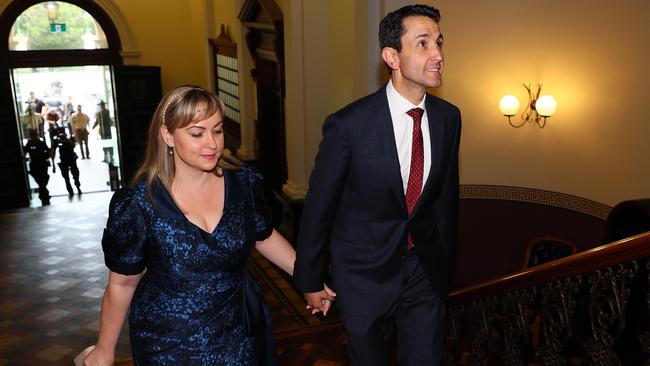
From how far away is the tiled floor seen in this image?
478 centimetres

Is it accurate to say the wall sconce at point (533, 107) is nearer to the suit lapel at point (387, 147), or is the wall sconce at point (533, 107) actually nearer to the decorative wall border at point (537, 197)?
the decorative wall border at point (537, 197)

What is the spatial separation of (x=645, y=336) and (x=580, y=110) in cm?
499

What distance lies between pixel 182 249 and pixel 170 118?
46cm

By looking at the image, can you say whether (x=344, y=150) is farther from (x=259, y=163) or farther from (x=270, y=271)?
(x=259, y=163)

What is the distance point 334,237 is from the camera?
102 inches

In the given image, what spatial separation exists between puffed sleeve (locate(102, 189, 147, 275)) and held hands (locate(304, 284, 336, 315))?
669 millimetres

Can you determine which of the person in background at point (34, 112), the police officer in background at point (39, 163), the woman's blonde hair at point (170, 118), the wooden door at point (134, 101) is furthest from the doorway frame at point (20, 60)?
the woman's blonde hair at point (170, 118)

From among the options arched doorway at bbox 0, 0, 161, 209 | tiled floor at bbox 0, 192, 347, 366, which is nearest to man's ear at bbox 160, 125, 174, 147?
tiled floor at bbox 0, 192, 347, 366

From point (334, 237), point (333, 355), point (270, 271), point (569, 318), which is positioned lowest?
point (270, 271)

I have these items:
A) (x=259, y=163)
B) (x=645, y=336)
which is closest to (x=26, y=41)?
(x=259, y=163)

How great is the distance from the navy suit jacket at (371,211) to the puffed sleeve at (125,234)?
588 mm

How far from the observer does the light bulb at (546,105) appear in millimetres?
7117

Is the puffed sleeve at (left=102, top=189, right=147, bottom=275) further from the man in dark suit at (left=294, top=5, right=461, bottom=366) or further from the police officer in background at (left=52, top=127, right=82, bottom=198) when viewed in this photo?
the police officer in background at (left=52, top=127, right=82, bottom=198)

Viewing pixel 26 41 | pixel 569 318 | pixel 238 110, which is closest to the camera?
pixel 569 318
